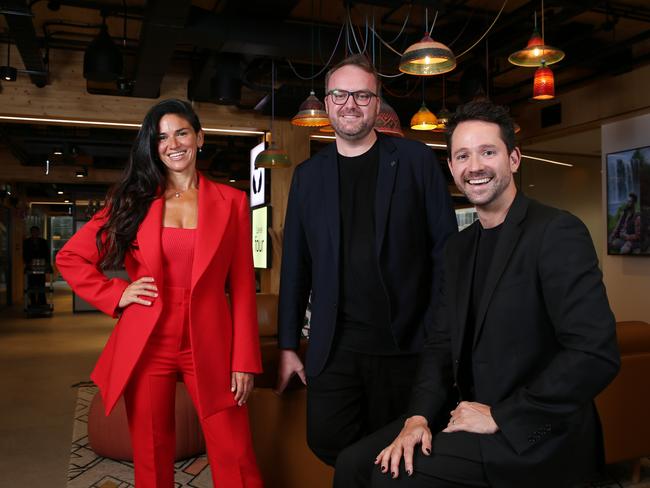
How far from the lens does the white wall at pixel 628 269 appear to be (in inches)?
299

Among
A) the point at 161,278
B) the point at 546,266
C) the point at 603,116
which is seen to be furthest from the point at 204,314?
the point at 603,116

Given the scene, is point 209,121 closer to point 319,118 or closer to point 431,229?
point 319,118

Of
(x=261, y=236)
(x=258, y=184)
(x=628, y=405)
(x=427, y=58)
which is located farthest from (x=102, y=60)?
(x=628, y=405)

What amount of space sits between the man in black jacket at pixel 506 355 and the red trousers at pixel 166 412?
46 cm

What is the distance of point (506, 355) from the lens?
1.63m

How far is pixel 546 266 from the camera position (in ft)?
5.13

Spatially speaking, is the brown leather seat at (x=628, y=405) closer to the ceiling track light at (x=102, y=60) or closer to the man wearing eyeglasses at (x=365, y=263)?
the man wearing eyeglasses at (x=365, y=263)

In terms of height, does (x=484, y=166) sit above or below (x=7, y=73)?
below

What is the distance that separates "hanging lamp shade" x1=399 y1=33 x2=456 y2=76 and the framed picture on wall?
4370 millimetres

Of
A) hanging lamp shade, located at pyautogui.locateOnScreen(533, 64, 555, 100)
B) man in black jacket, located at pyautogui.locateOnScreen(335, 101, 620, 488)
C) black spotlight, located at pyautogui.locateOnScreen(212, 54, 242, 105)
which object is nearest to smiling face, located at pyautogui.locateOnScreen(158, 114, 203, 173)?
man in black jacket, located at pyautogui.locateOnScreen(335, 101, 620, 488)

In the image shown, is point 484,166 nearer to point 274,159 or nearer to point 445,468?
point 445,468

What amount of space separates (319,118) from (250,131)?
3.70m

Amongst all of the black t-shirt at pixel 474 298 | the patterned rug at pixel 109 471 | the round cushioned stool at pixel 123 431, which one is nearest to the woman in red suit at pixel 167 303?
the black t-shirt at pixel 474 298

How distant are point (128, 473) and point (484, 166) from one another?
313cm
